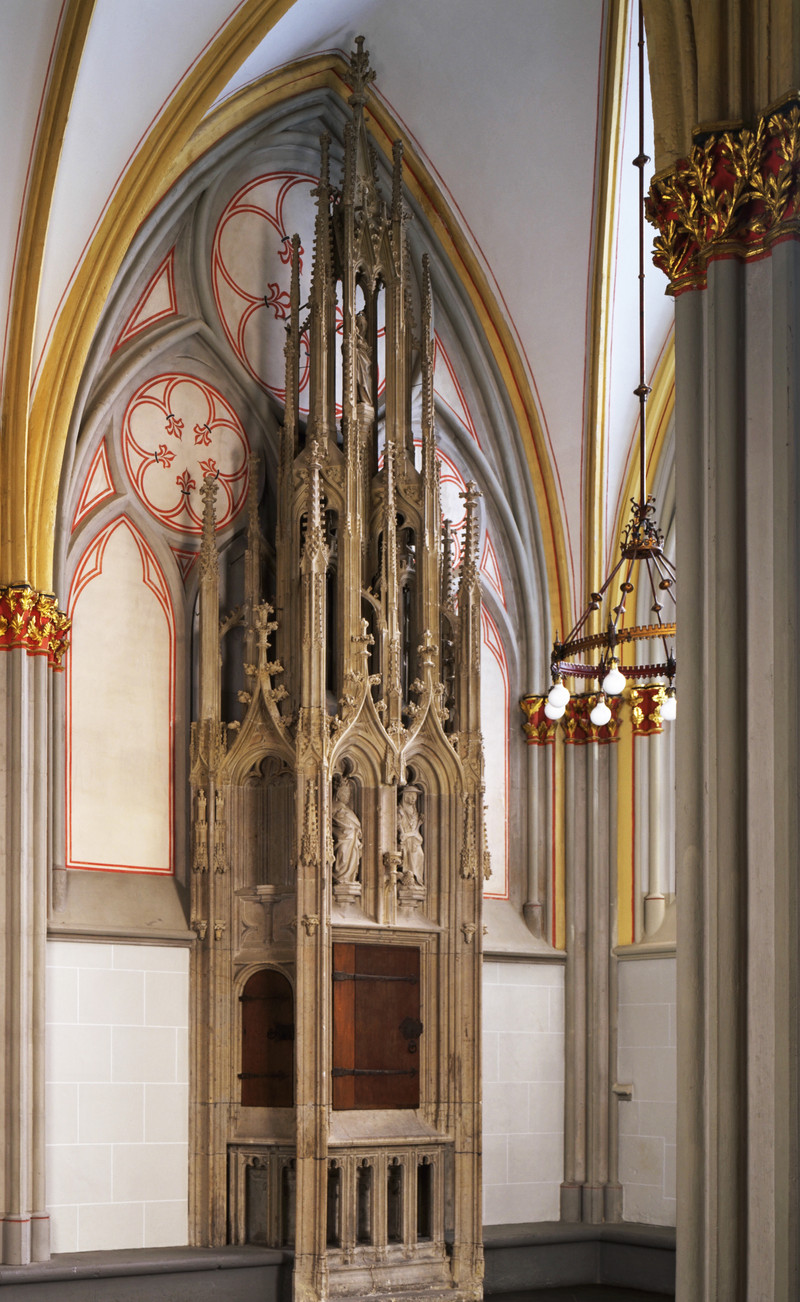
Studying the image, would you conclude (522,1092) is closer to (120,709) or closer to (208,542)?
(120,709)

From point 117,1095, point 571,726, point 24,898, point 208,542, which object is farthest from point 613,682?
point 117,1095

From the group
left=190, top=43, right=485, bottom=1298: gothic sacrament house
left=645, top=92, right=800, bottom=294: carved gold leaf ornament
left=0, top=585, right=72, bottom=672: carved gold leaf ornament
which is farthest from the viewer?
left=190, top=43, right=485, bottom=1298: gothic sacrament house

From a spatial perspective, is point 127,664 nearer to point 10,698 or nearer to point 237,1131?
point 10,698

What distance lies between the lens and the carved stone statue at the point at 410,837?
11.9 m

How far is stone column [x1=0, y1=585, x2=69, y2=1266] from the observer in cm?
1044

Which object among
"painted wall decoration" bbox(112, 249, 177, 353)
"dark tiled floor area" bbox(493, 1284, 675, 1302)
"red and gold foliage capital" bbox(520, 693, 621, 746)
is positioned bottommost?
"dark tiled floor area" bbox(493, 1284, 675, 1302)

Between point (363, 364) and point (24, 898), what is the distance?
184 inches

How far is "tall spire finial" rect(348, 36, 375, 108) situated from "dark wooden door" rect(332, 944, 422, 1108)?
6.18 m

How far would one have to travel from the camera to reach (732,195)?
5.87 metres

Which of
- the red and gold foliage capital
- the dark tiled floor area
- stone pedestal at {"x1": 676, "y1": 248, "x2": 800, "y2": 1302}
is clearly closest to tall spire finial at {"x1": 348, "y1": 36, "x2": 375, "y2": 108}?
the red and gold foliage capital

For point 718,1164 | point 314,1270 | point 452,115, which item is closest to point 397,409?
point 452,115

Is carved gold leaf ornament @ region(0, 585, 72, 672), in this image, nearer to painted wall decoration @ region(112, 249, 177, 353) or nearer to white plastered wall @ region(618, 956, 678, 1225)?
painted wall decoration @ region(112, 249, 177, 353)

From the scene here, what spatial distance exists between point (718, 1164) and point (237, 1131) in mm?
6577

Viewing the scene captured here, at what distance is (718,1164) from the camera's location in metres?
5.52
